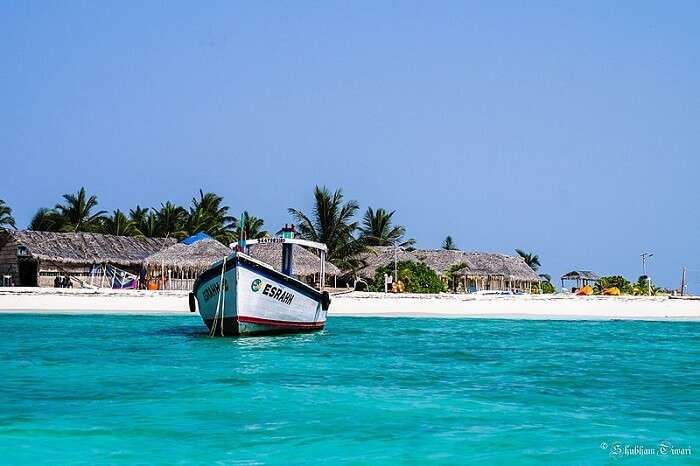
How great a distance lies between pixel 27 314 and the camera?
29516 millimetres

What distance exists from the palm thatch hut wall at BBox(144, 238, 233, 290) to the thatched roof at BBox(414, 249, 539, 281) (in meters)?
11.7

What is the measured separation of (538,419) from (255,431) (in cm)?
286

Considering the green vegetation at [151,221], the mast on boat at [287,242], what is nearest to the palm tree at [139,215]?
the green vegetation at [151,221]

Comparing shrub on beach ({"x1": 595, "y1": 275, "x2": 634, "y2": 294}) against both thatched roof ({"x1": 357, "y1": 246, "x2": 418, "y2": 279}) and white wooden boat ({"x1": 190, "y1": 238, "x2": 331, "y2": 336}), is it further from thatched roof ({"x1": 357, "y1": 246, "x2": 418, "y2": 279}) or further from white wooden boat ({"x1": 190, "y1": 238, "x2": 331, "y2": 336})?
white wooden boat ({"x1": 190, "y1": 238, "x2": 331, "y2": 336})

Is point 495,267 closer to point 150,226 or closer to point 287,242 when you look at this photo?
point 150,226

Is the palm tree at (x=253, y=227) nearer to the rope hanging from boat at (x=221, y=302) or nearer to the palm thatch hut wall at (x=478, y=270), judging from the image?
the palm thatch hut wall at (x=478, y=270)

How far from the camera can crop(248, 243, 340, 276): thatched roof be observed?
36969 millimetres

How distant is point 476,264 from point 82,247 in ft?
62.6

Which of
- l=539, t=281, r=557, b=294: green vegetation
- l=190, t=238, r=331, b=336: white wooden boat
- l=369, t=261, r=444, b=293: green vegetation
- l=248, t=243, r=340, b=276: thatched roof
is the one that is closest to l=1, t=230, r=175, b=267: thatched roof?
l=248, t=243, r=340, b=276: thatched roof

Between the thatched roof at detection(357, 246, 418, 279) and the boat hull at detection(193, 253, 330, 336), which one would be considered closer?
the boat hull at detection(193, 253, 330, 336)

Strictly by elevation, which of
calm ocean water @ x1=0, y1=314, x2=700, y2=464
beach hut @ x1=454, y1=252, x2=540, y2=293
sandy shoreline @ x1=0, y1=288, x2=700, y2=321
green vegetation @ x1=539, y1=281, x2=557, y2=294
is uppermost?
beach hut @ x1=454, y1=252, x2=540, y2=293

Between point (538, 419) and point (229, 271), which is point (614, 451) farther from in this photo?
point (229, 271)

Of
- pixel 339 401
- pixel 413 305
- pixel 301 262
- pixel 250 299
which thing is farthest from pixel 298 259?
pixel 339 401

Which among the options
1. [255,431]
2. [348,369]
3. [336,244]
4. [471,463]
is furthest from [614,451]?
[336,244]
